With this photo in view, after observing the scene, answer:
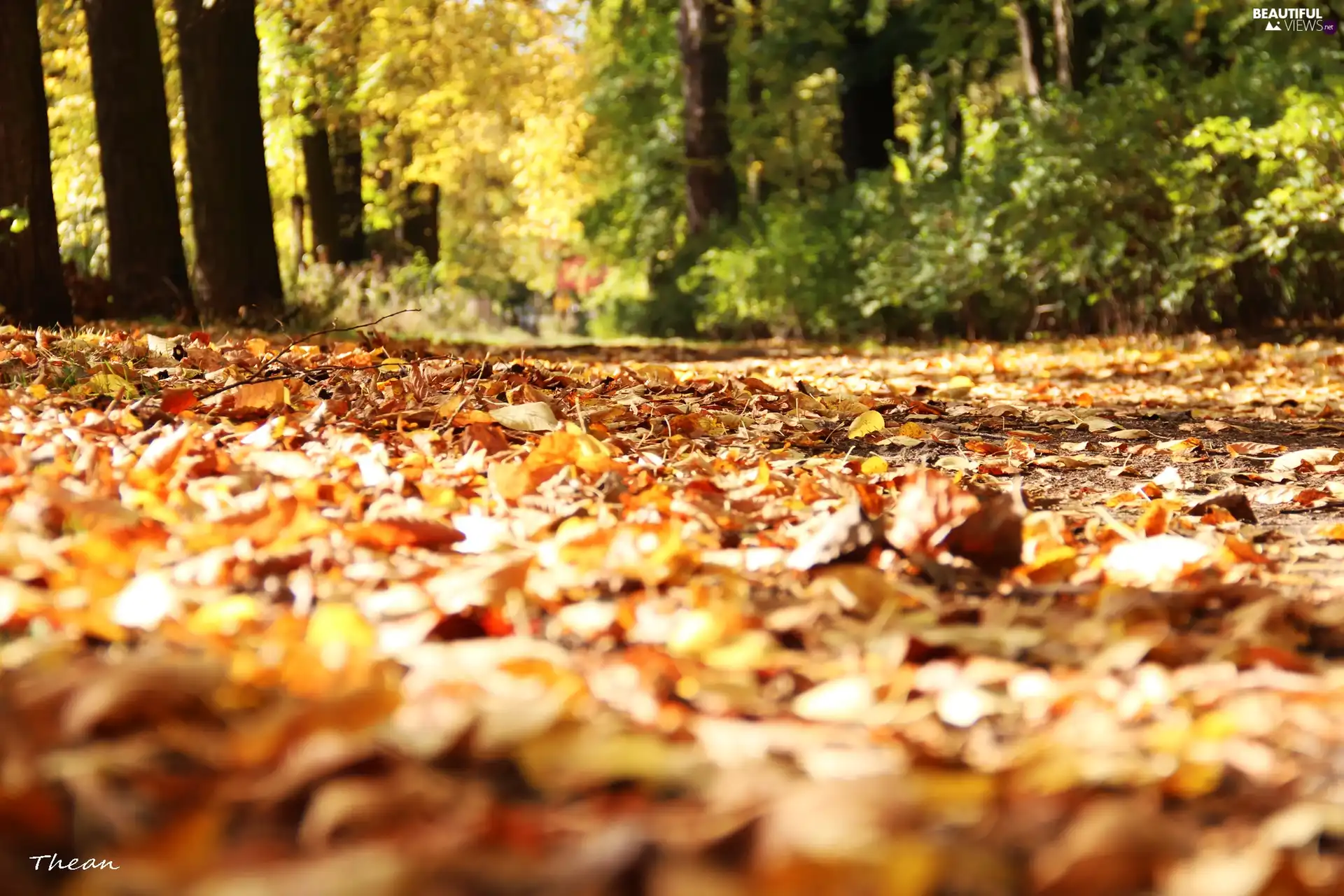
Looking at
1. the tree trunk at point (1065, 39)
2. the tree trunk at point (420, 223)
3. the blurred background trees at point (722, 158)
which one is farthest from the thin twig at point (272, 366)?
the tree trunk at point (420, 223)

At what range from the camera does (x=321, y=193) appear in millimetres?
15758

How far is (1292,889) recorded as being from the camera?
1.02 meters

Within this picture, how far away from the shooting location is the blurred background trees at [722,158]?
9.79 m

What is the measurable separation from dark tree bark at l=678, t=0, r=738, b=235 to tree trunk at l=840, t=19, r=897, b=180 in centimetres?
183

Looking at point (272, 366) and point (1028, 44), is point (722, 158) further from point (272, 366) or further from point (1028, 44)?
point (272, 366)

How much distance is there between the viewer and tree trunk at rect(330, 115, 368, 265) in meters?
16.7

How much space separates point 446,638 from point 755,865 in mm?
742

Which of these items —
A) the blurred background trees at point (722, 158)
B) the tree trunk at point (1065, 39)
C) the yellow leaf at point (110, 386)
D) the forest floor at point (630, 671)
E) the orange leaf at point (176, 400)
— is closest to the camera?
the forest floor at point (630, 671)

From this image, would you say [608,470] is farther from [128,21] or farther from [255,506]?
[128,21]

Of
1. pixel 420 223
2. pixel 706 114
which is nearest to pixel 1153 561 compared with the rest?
pixel 706 114

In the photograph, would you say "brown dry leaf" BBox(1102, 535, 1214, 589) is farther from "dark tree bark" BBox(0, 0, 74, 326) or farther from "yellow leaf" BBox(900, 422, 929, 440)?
"dark tree bark" BBox(0, 0, 74, 326)
